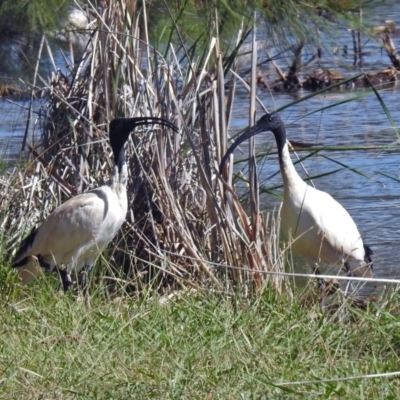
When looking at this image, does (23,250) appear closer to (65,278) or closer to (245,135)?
(65,278)

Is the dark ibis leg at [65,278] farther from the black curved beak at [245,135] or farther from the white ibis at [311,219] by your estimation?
the white ibis at [311,219]

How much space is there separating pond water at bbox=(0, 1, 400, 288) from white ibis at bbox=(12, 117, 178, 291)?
53cm

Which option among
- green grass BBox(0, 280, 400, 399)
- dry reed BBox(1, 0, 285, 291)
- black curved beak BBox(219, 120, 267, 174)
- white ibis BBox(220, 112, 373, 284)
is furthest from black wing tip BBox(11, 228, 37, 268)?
white ibis BBox(220, 112, 373, 284)

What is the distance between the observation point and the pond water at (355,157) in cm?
618

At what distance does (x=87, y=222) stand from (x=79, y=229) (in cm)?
9

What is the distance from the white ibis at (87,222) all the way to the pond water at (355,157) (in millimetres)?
526

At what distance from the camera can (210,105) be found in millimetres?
4434

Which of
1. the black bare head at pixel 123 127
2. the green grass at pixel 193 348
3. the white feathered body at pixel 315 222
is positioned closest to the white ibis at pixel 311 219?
the white feathered body at pixel 315 222

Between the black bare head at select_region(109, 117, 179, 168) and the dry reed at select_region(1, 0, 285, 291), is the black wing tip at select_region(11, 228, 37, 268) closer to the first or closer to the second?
the dry reed at select_region(1, 0, 285, 291)

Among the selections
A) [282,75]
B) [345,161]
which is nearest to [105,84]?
[345,161]

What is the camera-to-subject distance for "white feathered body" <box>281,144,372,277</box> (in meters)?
4.93

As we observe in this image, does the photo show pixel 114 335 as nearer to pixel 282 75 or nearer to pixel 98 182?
pixel 98 182

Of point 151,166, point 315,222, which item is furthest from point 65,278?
point 315,222

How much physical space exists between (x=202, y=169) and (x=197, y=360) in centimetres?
122
